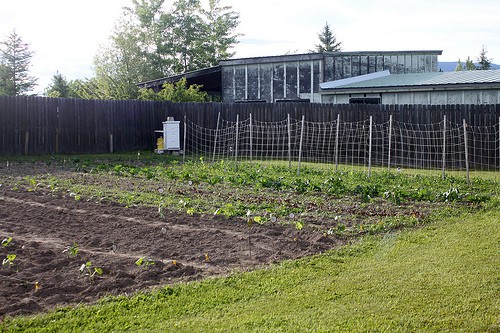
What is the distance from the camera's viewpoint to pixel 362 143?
23.1 metres

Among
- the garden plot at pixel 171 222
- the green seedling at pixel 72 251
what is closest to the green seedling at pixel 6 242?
the garden plot at pixel 171 222

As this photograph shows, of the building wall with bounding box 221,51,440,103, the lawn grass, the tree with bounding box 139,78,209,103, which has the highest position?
the building wall with bounding box 221,51,440,103

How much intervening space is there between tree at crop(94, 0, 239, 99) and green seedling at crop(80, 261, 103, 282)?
44286mm

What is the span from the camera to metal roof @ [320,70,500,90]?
23.7 m

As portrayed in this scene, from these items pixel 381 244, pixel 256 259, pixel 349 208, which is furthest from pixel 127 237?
pixel 349 208

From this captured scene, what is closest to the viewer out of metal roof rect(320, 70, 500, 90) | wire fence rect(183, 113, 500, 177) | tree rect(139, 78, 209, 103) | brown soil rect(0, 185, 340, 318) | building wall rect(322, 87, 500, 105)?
brown soil rect(0, 185, 340, 318)

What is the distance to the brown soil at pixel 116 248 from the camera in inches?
259

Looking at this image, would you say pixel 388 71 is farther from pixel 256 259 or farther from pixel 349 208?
pixel 256 259

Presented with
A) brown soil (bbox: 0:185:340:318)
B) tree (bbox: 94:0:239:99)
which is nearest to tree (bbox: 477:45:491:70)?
tree (bbox: 94:0:239:99)

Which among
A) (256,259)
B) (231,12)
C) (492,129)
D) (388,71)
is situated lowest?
(256,259)

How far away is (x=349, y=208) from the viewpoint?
1137 centimetres

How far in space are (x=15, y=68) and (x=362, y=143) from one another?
40.7m

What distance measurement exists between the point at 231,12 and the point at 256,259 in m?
53.6

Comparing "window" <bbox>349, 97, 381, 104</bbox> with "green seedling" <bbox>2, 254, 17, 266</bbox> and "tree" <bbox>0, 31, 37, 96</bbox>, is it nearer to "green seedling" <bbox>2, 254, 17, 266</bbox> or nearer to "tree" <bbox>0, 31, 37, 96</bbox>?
"green seedling" <bbox>2, 254, 17, 266</bbox>
